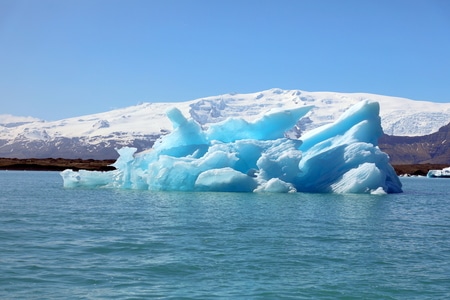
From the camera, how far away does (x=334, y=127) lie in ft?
112

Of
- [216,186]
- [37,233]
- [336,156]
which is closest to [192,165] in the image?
[216,186]

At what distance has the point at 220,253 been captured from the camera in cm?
1321

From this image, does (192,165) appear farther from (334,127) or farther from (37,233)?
(37,233)

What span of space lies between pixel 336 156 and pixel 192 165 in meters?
7.23

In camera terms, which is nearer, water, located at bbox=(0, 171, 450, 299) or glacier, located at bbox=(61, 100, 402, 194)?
water, located at bbox=(0, 171, 450, 299)

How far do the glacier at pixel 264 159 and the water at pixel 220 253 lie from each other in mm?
6971

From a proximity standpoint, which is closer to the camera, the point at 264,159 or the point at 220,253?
the point at 220,253

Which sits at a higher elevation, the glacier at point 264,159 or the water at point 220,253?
the glacier at point 264,159

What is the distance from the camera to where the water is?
33.1 ft

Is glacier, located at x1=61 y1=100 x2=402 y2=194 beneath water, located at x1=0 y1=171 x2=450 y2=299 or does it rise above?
above

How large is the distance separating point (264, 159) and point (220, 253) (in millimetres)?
16734

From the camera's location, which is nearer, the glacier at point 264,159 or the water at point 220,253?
the water at point 220,253

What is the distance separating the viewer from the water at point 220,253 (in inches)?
398

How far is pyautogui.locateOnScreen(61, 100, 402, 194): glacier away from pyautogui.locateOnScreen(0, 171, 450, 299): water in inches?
274
